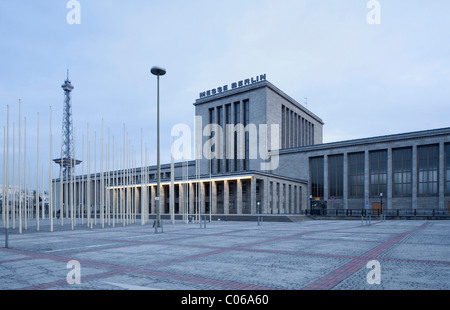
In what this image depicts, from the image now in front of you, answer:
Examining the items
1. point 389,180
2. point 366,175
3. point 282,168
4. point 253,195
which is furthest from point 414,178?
point 253,195

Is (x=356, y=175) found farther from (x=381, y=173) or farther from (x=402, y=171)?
(x=402, y=171)

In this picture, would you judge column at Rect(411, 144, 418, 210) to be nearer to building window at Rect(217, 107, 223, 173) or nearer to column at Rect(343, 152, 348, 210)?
column at Rect(343, 152, 348, 210)

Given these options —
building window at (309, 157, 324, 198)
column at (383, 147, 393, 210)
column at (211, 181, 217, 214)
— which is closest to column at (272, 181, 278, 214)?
column at (211, 181, 217, 214)

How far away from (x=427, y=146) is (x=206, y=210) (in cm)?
4115

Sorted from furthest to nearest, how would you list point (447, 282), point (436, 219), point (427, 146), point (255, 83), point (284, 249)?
point (255, 83) < point (427, 146) < point (436, 219) < point (284, 249) < point (447, 282)

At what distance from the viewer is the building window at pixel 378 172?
208 feet

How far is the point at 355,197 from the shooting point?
65.8m

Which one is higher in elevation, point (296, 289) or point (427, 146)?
point (427, 146)

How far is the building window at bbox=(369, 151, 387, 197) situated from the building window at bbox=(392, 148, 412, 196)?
1.65 m

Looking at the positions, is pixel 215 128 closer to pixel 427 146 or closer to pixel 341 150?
pixel 341 150

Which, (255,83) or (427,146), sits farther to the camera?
(255,83)

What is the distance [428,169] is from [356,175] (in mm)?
11999
